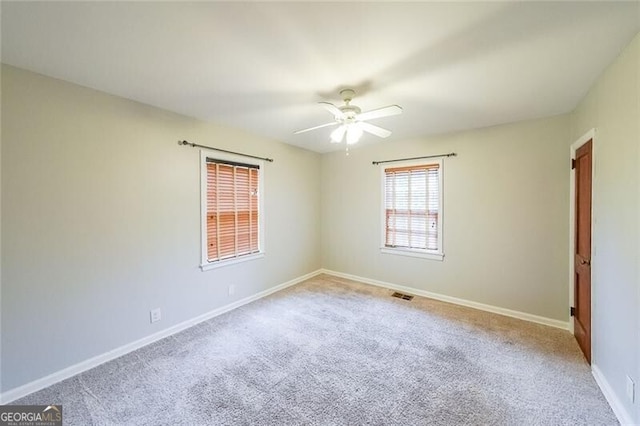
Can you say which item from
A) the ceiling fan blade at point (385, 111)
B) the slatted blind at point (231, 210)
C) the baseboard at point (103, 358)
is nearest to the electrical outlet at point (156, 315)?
the baseboard at point (103, 358)

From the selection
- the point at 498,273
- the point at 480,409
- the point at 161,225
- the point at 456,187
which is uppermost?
the point at 456,187

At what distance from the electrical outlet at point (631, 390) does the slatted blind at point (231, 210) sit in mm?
3604

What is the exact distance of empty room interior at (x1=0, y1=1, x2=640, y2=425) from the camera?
61.1 inches

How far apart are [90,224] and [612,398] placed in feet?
13.7

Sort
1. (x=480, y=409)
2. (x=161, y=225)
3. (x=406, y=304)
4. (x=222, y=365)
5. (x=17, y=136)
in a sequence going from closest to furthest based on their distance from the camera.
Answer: (x=480, y=409), (x=17, y=136), (x=222, y=365), (x=161, y=225), (x=406, y=304)

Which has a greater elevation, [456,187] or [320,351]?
[456,187]

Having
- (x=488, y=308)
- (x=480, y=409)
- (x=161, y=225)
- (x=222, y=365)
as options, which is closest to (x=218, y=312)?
(x=222, y=365)

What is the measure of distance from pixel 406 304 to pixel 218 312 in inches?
98.0

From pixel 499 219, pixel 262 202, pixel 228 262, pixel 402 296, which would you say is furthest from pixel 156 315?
pixel 499 219

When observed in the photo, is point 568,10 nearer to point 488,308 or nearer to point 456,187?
point 456,187

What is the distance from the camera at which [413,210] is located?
13.0 ft

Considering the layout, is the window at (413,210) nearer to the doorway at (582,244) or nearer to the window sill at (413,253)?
the window sill at (413,253)

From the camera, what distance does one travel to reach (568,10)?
134cm

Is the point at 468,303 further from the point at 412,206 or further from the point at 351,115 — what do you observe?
the point at 351,115
